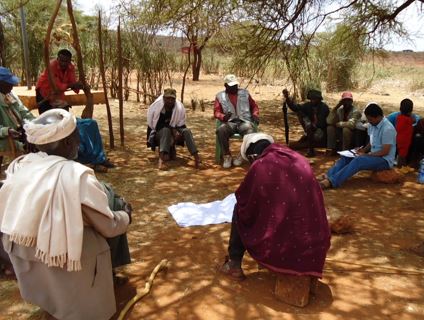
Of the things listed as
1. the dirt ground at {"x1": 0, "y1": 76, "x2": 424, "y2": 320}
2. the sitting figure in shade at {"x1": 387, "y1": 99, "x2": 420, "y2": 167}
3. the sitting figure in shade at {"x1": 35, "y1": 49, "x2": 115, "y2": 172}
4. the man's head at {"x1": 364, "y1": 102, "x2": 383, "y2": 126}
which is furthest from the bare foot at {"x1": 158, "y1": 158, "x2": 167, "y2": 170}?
the sitting figure in shade at {"x1": 387, "y1": 99, "x2": 420, "y2": 167}

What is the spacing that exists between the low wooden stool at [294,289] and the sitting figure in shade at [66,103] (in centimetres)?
370

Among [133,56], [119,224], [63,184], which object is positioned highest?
[133,56]

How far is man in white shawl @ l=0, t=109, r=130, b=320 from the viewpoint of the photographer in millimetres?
2232

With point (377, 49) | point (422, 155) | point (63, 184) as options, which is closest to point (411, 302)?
point (63, 184)

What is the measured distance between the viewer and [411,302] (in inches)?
116

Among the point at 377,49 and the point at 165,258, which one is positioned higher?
the point at 377,49

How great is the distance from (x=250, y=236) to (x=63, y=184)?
132 cm

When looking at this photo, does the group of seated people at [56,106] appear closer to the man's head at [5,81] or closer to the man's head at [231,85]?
the man's head at [5,81]

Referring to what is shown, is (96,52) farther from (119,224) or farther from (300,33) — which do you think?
(119,224)

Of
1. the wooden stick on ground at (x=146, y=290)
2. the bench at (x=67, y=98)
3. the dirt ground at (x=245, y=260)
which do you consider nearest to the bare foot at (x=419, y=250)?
the dirt ground at (x=245, y=260)

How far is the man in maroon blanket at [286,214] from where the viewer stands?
9.20 ft

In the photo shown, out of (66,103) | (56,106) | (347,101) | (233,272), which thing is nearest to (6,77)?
(56,106)

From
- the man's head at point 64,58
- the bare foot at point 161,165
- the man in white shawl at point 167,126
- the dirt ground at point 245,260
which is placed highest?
the man's head at point 64,58

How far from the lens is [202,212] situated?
182 inches
